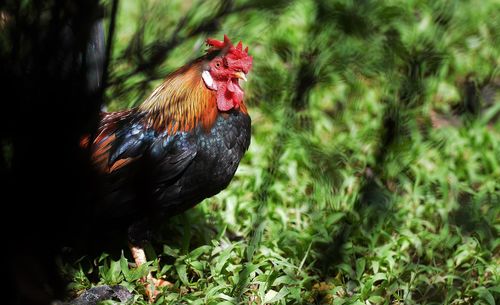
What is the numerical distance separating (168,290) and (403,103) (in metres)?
1.84

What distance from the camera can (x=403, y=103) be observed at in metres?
4.38

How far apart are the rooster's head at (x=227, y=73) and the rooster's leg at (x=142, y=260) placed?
2.46 ft

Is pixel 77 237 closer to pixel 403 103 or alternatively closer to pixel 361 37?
pixel 361 37

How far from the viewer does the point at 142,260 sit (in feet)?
11.9

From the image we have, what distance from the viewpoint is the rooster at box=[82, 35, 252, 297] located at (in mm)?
3371

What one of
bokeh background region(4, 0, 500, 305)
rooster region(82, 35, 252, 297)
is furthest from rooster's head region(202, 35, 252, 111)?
bokeh background region(4, 0, 500, 305)

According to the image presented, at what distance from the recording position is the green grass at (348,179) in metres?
3.51

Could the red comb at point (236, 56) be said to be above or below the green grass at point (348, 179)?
above

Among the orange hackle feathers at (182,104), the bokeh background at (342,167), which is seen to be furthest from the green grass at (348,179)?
the orange hackle feathers at (182,104)

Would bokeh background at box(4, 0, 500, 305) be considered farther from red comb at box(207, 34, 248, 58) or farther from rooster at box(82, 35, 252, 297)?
Result: rooster at box(82, 35, 252, 297)

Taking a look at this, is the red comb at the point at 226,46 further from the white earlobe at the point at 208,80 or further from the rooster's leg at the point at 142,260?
the rooster's leg at the point at 142,260

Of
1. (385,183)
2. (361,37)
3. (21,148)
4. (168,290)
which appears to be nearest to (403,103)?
(385,183)

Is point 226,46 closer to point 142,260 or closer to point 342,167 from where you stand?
point 142,260

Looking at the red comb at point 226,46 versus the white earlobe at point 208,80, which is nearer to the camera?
the red comb at point 226,46
